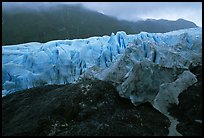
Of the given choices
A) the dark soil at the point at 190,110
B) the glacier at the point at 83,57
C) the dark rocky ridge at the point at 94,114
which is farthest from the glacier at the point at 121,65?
the dark rocky ridge at the point at 94,114

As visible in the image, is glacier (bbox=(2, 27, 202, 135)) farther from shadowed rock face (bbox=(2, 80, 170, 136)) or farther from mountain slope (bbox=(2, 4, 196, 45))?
mountain slope (bbox=(2, 4, 196, 45))

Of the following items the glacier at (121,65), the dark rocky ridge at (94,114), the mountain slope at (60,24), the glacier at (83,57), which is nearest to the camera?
the dark rocky ridge at (94,114)

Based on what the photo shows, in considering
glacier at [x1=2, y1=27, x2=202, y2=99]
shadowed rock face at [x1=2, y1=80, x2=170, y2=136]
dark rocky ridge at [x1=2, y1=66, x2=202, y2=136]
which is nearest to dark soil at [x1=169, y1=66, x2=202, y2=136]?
dark rocky ridge at [x1=2, y1=66, x2=202, y2=136]

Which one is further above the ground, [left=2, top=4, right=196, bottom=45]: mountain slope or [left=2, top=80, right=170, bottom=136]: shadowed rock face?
[left=2, top=80, right=170, bottom=136]: shadowed rock face

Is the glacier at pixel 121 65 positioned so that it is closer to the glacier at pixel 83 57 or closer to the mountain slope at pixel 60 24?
the glacier at pixel 83 57

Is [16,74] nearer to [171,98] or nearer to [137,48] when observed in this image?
[137,48]

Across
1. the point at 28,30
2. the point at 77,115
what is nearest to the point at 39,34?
the point at 28,30

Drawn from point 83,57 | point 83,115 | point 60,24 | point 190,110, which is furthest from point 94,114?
point 60,24
